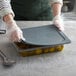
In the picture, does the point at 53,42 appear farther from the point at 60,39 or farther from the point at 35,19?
the point at 35,19

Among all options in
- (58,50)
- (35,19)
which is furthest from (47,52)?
(35,19)

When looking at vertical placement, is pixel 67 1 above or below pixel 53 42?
below

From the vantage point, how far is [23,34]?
90 centimetres

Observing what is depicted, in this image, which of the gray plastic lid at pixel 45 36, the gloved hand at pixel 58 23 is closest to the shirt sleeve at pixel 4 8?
the gray plastic lid at pixel 45 36

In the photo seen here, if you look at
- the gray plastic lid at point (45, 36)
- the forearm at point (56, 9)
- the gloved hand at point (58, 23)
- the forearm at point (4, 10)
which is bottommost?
→ the gray plastic lid at point (45, 36)

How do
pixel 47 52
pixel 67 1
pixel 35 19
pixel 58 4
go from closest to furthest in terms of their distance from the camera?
pixel 47 52 → pixel 58 4 → pixel 35 19 → pixel 67 1

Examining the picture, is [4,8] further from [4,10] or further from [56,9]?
[56,9]

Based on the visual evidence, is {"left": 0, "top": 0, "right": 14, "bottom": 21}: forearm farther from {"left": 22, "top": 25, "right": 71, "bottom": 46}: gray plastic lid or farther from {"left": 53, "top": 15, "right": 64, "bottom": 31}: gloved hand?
{"left": 53, "top": 15, "right": 64, "bottom": 31}: gloved hand

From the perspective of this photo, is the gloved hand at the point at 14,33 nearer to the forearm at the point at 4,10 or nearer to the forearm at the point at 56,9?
the forearm at the point at 4,10

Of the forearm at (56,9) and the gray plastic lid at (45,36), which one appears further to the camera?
the forearm at (56,9)

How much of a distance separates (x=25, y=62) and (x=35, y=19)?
0.46 meters

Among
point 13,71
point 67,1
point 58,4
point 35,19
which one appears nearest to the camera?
point 13,71

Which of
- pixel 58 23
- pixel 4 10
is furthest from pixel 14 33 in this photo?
pixel 58 23

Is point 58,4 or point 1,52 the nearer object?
point 1,52
